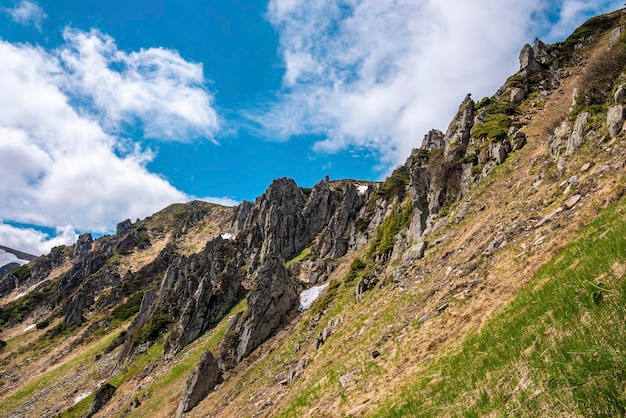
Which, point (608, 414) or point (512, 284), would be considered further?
point (512, 284)

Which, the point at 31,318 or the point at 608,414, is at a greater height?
the point at 31,318

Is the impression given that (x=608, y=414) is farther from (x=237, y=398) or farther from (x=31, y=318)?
(x=31, y=318)

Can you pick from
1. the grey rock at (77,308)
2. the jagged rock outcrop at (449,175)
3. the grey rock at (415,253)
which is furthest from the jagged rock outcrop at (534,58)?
the grey rock at (77,308)

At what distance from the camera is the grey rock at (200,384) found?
32.3 metres

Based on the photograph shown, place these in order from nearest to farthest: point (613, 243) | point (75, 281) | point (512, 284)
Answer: point (613, 243), point (512, 284), point (75, 281)

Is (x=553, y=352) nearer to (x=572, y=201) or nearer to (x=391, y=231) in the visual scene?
(x=572, y=201)

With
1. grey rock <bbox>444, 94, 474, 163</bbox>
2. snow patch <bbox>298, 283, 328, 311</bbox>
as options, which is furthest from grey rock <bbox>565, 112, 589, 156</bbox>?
snow patch <bbox>298, 283, 328, 311</bbox>

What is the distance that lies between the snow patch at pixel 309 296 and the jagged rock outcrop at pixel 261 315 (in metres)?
1.20

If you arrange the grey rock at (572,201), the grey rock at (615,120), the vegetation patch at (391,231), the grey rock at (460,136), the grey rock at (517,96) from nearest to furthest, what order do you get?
the grey rock at (572,201), the grey rock at (615,120), the vegetation patch at (391,231), the grey rock at (460,136), the grey rock at (517,96)

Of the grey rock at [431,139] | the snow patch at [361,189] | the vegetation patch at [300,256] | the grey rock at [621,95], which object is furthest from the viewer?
the snow patch at [361,189]

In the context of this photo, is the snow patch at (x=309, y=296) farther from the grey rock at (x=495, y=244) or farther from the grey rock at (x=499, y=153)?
the grey rock at (x=495, y=244)

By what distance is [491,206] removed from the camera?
27.4 metres

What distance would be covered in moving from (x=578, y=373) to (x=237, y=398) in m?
28.2

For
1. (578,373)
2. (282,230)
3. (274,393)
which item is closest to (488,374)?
(578,373)
